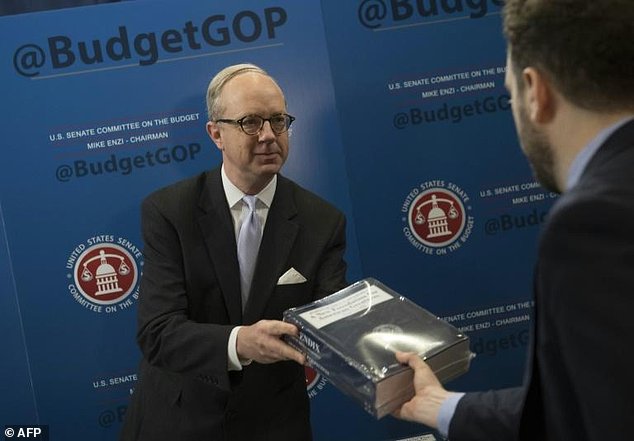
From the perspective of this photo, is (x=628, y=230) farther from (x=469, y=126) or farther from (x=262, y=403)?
(x=469, y=126)

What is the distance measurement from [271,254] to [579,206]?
1584 mm

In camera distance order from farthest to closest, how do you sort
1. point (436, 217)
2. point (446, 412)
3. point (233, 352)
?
point (436, 217), point (233, 352), point (446, 412)

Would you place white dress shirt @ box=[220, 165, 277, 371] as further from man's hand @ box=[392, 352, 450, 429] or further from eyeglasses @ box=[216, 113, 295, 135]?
man's hand @ box=[392, 352, 450, 429]

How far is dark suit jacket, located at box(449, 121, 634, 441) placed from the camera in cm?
108

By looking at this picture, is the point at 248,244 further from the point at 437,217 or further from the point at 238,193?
the point at 437,217

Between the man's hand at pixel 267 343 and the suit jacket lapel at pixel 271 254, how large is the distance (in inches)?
10.5

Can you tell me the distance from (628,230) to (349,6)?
296 centimetres

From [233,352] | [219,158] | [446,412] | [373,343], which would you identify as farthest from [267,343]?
[219,158]

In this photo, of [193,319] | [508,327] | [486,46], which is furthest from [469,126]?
[193,319]

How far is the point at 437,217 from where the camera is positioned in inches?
157

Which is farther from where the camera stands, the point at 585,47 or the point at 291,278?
the point at 291,278

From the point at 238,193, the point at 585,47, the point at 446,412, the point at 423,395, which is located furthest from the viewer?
the point at 238,193

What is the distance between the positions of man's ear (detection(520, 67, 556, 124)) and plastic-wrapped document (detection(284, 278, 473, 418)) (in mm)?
777

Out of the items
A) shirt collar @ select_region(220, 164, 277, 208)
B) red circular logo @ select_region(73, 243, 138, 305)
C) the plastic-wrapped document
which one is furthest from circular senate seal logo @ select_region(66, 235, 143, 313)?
the plastic-wrapped document
